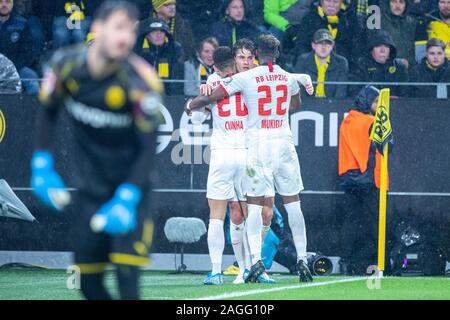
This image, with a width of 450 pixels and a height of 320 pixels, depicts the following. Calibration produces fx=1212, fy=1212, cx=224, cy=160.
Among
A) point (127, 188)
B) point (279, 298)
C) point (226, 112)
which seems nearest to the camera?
point (127, 188)

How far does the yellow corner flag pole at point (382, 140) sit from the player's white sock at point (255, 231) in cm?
141

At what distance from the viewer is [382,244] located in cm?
1290

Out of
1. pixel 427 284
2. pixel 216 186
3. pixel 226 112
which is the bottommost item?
pixel 427 284

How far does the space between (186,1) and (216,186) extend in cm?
494

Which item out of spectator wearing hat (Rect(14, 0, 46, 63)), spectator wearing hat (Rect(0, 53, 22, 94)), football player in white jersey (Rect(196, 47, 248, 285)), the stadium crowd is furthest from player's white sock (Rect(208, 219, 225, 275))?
spectator wearing hat (Rect(14, 0, 46, 63))

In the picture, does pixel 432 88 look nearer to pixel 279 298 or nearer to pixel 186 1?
pixel 186 1

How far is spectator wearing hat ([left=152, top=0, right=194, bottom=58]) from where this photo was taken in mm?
16078

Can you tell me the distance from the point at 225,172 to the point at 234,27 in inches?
153

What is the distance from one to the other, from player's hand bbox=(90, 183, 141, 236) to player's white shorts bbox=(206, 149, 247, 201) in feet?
18.3

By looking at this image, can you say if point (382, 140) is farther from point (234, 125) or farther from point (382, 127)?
point (234, 125)

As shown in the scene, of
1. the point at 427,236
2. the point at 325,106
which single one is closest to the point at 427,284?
the point at 427,236

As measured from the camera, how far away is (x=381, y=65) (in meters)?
15.4

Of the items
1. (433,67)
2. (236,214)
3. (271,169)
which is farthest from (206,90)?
(433,67)
